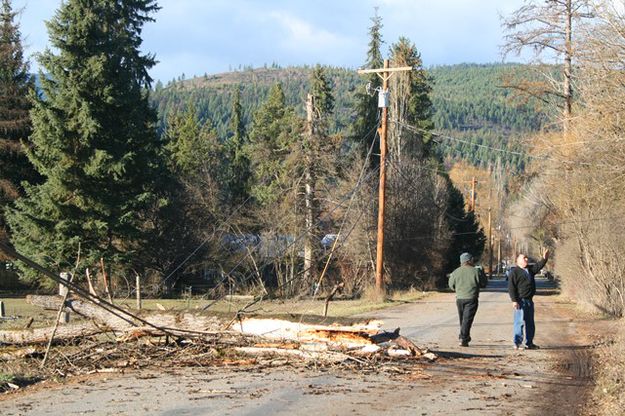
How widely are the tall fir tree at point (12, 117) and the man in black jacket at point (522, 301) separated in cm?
3472

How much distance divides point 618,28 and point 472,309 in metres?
7.01

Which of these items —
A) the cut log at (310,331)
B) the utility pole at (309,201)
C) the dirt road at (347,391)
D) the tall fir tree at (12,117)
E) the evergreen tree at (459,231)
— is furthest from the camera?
the evergreen tree at (459,231)

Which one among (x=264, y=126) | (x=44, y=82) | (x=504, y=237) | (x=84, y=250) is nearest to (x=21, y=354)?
(x=84, y=250)

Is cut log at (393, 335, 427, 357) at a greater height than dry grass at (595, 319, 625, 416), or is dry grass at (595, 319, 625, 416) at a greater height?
cut log at (393, 335, 427, 357)

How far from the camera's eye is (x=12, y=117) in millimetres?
45312

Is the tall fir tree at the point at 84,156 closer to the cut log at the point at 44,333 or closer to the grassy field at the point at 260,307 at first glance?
the grassy field at the point at 260,307

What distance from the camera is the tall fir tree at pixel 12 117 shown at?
4384 cm

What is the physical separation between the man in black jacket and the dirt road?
0.73 m

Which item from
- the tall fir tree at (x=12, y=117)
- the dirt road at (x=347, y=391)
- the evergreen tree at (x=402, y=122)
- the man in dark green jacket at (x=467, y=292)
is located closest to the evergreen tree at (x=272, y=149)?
the evergreen tree at (x=402, y=122)

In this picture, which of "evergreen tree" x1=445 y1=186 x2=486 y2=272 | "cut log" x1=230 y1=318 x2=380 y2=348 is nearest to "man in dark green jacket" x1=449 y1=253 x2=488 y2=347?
"cut log" x1=230 y1=318 x2=380 y2=348

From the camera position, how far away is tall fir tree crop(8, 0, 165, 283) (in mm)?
37688

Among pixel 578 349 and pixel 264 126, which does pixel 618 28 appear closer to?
pixel 578 349

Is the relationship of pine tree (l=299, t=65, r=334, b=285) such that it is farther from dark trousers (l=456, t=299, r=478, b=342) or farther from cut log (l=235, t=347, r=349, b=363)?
cut log (l=235, t=347, r=349, b=363)

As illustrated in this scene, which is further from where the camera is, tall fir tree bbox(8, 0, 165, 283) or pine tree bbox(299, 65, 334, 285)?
pine tree bbox(299, 65, 334, 285)
